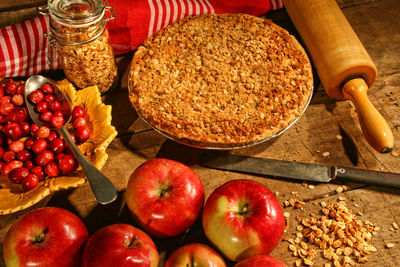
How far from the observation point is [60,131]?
1.05 m


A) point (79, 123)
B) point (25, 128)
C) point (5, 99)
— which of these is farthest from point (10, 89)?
point (79, 123)

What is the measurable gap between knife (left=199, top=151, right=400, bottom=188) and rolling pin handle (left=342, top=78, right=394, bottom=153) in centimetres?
8

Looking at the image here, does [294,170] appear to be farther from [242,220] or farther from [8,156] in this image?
[8,156]

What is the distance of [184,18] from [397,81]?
75 cm

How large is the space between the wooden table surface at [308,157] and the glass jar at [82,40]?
0.12m

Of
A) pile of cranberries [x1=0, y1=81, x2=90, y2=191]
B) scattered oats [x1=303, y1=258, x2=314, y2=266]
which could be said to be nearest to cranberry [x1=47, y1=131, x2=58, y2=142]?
pile of cranberries [x1=0, y1=81, x2=90, y2=191]

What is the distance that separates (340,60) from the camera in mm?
1126

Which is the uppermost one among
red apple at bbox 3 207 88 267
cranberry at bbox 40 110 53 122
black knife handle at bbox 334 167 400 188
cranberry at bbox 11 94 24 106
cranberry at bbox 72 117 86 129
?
cranberry at bbox 11 94 24 106

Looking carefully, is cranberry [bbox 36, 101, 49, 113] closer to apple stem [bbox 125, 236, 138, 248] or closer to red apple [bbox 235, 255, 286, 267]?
apple stem [bbox 125, 236, 138, 248]

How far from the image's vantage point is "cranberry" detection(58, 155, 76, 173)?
1.00m

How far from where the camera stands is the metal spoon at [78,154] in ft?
3.08

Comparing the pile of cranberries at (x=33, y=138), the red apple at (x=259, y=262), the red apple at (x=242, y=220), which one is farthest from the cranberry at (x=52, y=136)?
the red apple at (x=259, y=262)

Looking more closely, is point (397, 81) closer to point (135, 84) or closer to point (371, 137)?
point (371, 137)

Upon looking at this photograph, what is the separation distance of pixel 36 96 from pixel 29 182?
0.26m
